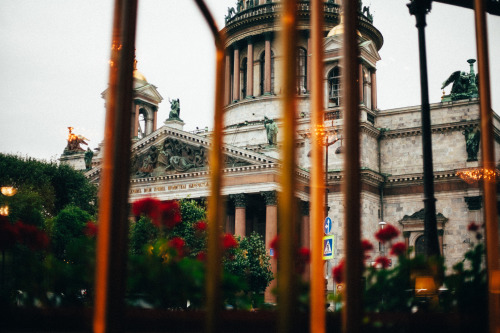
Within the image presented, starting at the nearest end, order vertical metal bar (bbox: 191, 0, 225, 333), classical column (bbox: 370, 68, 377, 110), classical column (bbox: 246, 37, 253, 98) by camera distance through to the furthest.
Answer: vertical metal bar (bbox: 191, 0, 225, 333), classical column (bbox: 370, 68, 377, 110), classical column (bbox: 246, 37, 253, 98)

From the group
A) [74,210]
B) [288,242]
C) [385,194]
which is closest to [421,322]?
[288,242]

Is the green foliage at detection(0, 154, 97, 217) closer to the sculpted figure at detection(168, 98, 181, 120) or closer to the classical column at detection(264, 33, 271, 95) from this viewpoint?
the sculpted figure at detection(168, 98, 181, 120)

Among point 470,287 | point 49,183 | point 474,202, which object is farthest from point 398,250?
point 49,183

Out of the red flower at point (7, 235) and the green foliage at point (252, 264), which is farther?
the green foliage at point (252, 264)

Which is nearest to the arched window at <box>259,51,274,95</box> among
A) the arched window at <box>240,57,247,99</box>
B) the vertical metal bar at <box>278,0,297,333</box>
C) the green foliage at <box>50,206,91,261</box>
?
the arched window at <box>240,57,247,99</box>

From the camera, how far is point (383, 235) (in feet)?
22.7

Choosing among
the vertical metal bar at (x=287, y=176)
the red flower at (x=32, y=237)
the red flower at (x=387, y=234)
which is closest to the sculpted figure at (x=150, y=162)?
the red flower at (x=387, y=234)

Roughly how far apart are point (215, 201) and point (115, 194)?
1000 mm

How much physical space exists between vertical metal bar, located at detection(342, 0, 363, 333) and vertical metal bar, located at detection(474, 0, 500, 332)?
1465mm

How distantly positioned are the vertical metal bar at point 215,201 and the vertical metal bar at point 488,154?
1.71 metres

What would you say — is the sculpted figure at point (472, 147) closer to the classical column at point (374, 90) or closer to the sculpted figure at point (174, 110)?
the classical column at point (374, 90)

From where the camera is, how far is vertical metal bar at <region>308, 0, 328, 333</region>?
2.90m

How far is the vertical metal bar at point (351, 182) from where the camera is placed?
281 centimetres

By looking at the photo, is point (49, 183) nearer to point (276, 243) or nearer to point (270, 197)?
point (270, 197)
